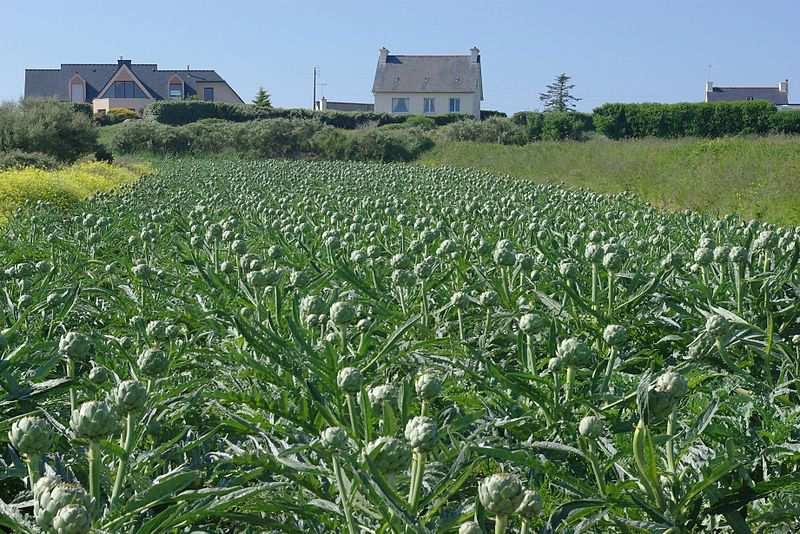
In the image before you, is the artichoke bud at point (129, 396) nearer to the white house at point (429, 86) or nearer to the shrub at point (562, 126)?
the shrub at point (562, 126)

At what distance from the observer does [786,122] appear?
125 feet

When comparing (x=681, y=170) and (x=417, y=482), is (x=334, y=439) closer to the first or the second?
(x=417, y=482)

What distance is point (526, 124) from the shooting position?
143 feet

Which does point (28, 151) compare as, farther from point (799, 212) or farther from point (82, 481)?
point (82, 481)

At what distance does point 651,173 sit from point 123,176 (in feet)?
35.7

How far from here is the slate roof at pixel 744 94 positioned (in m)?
79.5

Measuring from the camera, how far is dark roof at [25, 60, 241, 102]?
6862 cm

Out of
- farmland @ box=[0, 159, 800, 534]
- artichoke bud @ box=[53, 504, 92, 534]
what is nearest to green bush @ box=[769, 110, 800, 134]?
farmland @ box=[0, 159, 800, 534]

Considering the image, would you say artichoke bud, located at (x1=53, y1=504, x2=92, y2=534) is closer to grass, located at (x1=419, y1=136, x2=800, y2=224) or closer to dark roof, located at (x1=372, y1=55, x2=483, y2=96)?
grass, located at (x1=419, y1=136, x2=800, y2=224)

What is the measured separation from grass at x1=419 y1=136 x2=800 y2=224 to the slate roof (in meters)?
58.2

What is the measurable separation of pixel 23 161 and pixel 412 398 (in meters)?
18.7

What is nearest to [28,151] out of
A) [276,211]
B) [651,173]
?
[651,173]

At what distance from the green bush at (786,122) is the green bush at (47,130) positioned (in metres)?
27.7

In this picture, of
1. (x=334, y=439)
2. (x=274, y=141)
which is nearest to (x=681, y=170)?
(x=334, y=439)
